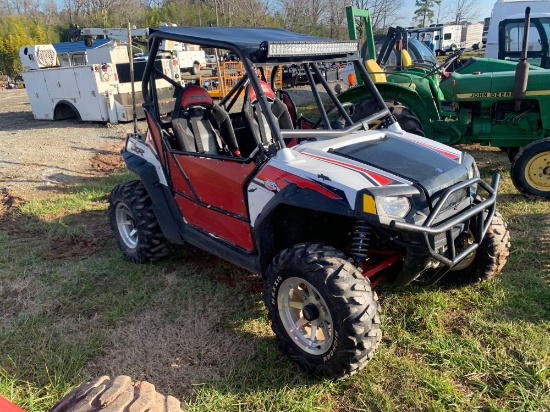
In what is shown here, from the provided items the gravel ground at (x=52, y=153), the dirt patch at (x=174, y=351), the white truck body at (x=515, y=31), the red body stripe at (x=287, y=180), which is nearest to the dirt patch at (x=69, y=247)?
the dirt patch at (x=174, y=351)

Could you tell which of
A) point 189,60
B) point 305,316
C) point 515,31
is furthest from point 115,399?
point 189,60

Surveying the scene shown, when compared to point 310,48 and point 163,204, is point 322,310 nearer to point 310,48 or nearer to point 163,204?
point 310,48

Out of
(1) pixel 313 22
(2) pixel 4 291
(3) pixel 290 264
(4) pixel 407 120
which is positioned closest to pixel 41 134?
(2) pixel 4 291

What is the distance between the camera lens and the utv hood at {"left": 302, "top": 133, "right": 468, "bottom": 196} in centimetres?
253

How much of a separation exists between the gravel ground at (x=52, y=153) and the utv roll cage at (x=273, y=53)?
3748 mm

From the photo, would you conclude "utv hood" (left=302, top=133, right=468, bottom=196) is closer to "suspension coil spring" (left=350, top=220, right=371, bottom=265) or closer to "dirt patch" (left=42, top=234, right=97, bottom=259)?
"suspension coil spring" (left=350, top=220, right=371, bottom=265)

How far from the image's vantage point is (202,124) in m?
3.68

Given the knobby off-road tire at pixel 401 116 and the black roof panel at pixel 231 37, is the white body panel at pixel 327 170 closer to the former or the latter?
the black roof panel at pixel 231 37

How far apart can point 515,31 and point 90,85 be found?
9.01m

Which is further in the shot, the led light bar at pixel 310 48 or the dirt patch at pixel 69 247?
the dirt patch at pixel 69 247

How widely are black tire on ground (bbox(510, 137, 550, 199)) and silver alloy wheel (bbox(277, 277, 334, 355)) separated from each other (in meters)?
3.46

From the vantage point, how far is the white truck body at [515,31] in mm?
8445

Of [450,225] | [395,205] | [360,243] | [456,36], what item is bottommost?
[456,36]

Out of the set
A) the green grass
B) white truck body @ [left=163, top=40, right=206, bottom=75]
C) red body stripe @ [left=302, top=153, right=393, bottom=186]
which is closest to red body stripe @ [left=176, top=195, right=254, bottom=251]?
the green grass
